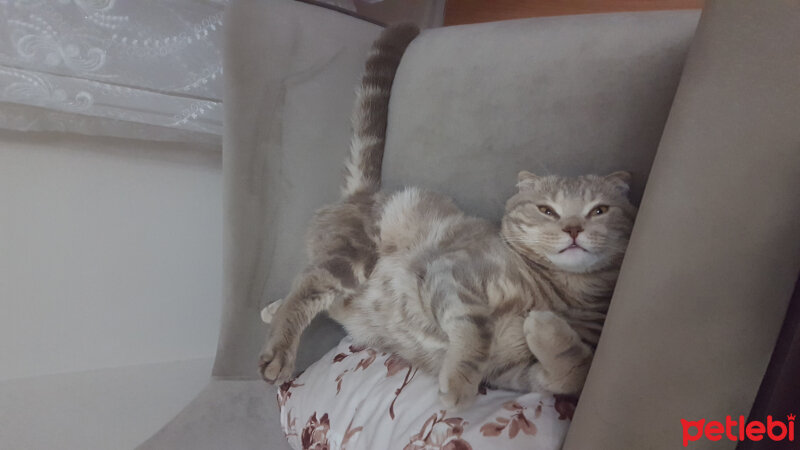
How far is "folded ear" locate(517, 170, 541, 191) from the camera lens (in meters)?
0.91

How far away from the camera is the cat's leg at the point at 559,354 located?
0.72 metres

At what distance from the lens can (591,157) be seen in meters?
0.90

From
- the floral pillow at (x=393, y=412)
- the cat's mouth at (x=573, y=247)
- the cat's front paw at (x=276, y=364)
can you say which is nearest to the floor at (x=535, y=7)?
the cat's mouth at (x=573, y=247)

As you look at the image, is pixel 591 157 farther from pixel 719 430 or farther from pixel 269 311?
pixel 269 311

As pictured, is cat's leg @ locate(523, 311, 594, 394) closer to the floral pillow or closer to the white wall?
the floral pillow

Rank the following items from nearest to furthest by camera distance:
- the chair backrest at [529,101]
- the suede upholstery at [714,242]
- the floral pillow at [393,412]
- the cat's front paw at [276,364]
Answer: the suede upholstery at [714,242]
the floral pillow at [393,412]
the chair backrest at [529,101]
the cat's front paw at [276,364]

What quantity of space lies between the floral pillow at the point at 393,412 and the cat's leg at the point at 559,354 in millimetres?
22

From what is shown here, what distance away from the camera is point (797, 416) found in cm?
43

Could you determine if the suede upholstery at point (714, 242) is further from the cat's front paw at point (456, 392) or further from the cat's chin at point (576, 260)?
the cat's chin at point (576, 260)

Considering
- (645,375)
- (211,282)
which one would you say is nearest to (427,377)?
(645,375)

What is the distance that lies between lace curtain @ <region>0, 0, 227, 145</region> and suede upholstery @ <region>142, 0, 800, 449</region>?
290mm

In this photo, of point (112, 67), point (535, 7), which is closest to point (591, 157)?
point (535, 7)

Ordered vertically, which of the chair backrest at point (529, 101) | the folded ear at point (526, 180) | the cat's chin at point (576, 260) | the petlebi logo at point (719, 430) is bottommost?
the petlebi logo at point (719, 430)

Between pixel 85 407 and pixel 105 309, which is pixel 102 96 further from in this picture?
pixel 85 407
